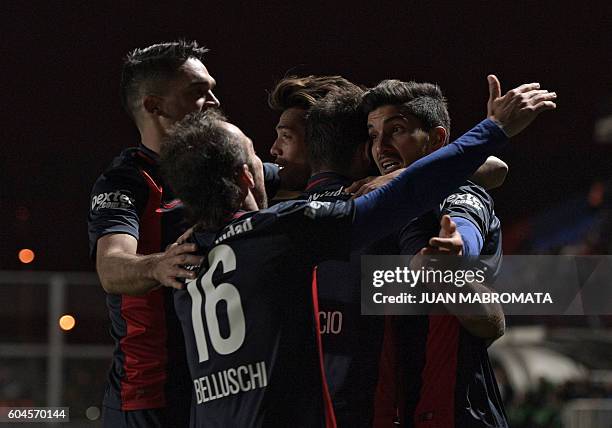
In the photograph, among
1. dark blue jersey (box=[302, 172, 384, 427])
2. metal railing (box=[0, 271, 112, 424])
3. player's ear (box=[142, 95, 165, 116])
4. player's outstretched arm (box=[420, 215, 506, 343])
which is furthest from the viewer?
metal railing (box=[0, 271, 112, 424])

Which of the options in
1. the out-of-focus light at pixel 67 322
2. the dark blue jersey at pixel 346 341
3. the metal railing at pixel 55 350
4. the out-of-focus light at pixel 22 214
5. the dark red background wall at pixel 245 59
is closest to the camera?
the dark blue jersey at pixel 346 341

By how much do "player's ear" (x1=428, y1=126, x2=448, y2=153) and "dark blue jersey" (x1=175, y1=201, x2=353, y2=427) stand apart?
0.65m

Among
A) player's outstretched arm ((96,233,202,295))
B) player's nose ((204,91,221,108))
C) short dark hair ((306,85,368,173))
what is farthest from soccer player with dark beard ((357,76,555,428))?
player's nose ((204,91,221,108))

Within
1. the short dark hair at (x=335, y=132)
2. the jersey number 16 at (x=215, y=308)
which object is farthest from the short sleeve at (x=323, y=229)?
the short dark hair at (x=335, y=132)

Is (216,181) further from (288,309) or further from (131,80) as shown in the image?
(131,80)

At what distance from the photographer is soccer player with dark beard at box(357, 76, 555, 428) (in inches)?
88.1

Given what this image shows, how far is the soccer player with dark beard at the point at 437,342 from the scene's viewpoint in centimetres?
224

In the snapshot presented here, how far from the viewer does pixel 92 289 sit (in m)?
8.11

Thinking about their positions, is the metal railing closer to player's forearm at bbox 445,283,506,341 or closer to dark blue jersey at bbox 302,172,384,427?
dark blue jersey at bbox 302,172,384,427

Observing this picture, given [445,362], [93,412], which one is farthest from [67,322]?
[445,362]

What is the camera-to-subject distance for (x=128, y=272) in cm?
223

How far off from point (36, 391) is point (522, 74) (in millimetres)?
4354

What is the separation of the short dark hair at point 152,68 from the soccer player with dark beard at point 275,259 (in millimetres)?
883

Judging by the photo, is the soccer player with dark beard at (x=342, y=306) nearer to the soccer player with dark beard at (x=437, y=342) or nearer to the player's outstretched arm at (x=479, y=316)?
the soccer player with dark beard at (x=437, y=342)
